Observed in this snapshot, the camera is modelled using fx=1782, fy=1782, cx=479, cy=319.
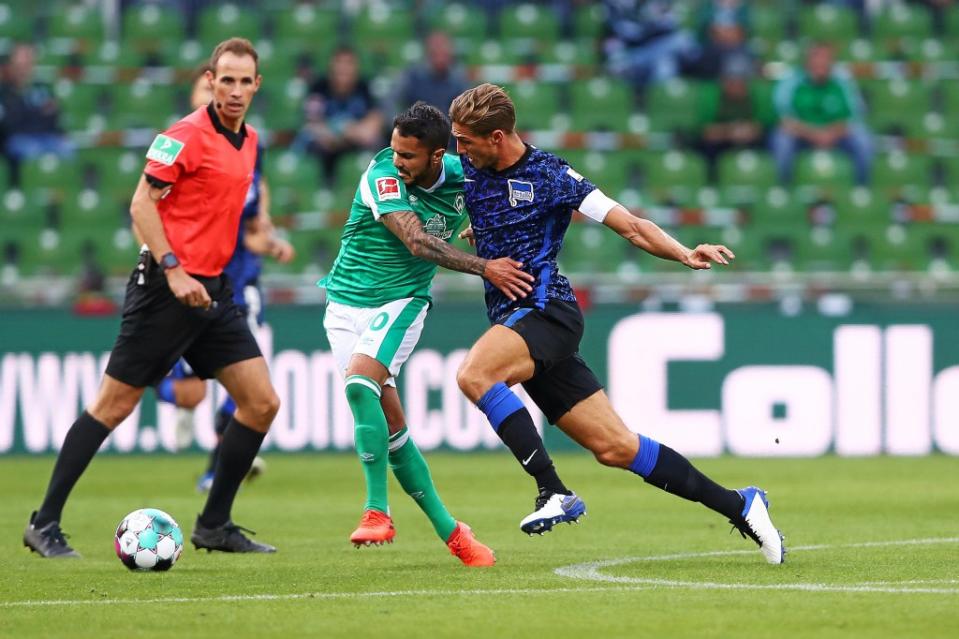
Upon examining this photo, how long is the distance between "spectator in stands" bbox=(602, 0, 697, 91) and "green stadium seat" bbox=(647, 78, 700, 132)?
0.30 metres

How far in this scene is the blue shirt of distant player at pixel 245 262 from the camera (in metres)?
11.2

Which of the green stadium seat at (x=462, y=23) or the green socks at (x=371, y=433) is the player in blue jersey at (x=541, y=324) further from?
the green stadium seat at (x=462, y=23)

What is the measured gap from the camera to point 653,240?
741 cm

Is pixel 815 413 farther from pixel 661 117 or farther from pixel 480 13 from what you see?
pixel 480 13

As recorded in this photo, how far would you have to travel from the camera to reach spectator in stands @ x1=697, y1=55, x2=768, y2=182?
19.0 metres

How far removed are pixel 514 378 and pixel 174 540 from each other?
5.61 ft

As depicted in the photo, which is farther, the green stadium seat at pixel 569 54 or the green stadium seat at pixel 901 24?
the green stadium seat at pixel 901 24

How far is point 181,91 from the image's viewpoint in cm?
1981

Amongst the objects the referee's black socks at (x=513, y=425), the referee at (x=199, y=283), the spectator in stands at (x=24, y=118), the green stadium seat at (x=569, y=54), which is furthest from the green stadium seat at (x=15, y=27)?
the referee's black socks at (x=513, y=425)

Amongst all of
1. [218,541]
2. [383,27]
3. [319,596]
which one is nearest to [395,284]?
[218,541]

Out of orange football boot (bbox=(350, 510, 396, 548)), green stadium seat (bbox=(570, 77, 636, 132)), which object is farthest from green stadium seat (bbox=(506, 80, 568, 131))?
orange football boot (bbox=(350, 510, 396, 548))

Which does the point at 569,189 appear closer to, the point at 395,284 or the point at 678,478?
the point at 395,284

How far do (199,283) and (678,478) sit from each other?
235 cm

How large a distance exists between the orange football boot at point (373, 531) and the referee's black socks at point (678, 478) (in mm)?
1094
